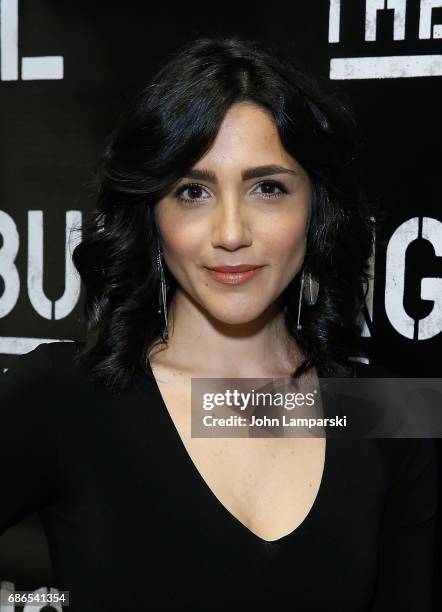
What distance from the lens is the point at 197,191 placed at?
122 centimetres

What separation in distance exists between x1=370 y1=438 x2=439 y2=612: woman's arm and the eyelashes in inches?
21.3

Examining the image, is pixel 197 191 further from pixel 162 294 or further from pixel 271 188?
pixel 162 294

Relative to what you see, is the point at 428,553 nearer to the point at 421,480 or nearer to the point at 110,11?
the point at 421,480

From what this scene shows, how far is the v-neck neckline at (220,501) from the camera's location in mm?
1159

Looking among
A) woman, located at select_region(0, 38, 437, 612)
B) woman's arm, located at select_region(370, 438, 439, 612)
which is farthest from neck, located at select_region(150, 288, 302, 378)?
woman's arm, located at select_region(370, 438, 439, 612)

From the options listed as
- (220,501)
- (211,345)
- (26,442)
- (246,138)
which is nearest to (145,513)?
(220,501)

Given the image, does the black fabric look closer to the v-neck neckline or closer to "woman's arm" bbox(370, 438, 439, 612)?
the v-neck neckline

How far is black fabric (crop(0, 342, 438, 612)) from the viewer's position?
1.15 meters

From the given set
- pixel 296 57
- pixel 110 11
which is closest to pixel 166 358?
pixel 296 57

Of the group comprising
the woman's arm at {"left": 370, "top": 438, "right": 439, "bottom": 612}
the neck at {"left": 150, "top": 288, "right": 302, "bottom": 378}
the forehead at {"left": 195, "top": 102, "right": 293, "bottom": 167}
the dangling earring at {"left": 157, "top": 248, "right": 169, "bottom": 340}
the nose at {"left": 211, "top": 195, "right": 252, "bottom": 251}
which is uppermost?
the forehead at {"left": 195, "top": 102, "right": 293, "bottom": 167}

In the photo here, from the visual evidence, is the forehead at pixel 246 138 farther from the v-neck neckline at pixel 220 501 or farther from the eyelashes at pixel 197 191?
the v-neck neckline at pixel 220 501

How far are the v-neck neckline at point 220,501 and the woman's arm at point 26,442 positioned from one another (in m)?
0.18

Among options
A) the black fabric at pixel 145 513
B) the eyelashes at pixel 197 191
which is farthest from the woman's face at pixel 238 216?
the black fabric at pixel 145 513

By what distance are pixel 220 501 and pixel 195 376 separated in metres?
0.24
